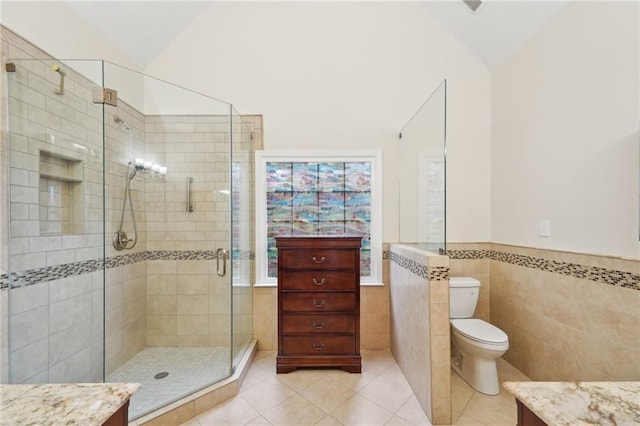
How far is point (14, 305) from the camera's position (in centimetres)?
147

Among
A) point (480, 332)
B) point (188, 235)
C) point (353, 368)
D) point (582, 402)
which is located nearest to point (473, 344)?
point (480, 332)

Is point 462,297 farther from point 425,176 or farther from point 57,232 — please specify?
point 57,232

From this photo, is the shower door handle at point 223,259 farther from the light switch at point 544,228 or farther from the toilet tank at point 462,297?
the light switch at point 544,228

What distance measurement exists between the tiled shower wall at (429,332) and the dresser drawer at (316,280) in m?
0.46

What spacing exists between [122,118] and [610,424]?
3.09 meters

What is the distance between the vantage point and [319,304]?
7.07 ft

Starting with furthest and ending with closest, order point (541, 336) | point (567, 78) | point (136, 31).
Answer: point (136, 31) → point (541, 336) → point (567, 78)

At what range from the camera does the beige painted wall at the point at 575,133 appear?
1.49 meters

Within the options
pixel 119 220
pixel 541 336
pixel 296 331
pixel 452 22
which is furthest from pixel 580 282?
pixel 119 220

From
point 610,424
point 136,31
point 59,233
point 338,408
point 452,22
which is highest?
point 452,22

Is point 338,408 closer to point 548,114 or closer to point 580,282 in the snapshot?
point 580,282

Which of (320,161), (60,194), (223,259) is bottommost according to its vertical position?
(223,259)

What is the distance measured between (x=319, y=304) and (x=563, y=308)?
5.71ft

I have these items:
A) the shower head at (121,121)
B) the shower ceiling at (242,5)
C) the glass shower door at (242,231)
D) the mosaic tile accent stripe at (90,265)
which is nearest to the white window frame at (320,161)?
the glass shower door at (242,231)
